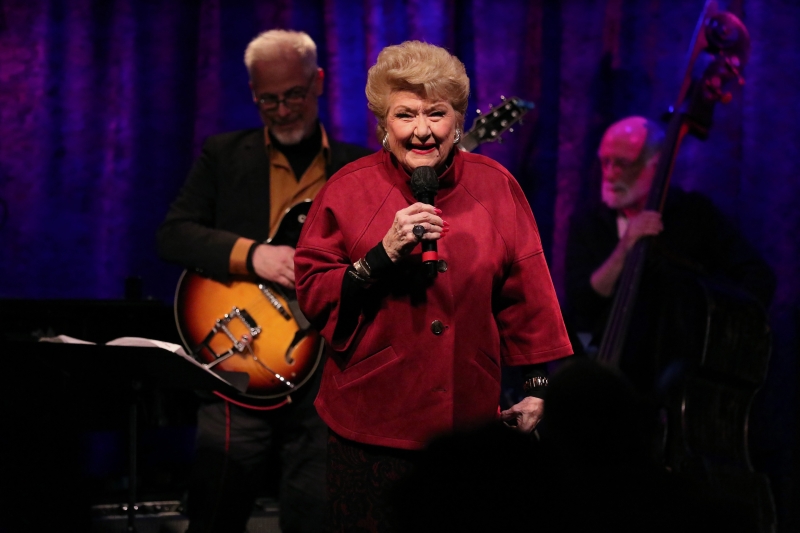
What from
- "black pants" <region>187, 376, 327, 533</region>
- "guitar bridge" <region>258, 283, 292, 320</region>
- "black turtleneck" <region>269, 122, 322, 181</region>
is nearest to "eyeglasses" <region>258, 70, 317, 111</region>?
"black turtleneck" <region>269, 122, 322, 181</region>

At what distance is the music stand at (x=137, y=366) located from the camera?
8.29 feet

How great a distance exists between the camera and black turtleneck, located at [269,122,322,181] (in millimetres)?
Result: 3193

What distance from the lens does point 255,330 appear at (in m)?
3.03

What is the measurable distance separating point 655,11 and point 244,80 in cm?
188

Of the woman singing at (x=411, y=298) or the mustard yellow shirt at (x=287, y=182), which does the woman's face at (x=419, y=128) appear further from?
the mustard yellow shirt at (x=287, y=182)

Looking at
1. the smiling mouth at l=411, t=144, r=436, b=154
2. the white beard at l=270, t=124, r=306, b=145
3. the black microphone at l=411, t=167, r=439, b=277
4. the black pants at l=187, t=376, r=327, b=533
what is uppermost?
the white beard at l=270, t=124, r=306, b=145

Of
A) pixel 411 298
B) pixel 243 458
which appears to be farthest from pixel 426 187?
pixel 243 458

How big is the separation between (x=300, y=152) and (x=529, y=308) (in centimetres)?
146

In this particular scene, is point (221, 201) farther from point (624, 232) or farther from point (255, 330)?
point (624, 232)

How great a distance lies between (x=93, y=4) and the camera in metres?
3.99

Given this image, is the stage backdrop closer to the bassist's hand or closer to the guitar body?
the guitar body

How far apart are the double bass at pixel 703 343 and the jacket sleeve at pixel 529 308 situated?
48.9 inches

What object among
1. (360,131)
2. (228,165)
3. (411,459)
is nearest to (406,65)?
(411,459)

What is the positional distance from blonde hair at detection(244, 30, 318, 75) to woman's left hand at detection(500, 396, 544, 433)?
170 cm
